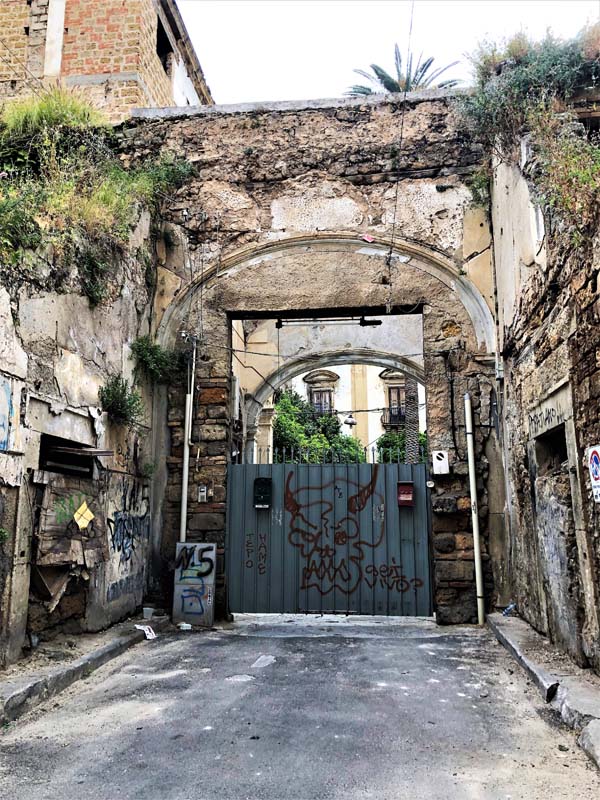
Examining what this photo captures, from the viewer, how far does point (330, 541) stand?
27.5 feet

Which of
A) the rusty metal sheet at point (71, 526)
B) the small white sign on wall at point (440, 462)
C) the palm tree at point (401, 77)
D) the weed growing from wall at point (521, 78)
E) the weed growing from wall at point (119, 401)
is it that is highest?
the palm tree at point (401, 77)

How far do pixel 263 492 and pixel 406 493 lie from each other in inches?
69.7

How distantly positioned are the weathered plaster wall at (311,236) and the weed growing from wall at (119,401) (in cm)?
121

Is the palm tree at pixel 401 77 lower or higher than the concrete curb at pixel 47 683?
higher

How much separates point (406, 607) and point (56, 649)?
4115 mm

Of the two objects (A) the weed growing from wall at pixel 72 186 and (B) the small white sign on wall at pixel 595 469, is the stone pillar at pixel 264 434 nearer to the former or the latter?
(A) the weed growing from wall at pixel 72 186

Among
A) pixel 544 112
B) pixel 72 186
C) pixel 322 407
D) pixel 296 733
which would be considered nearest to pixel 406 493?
pixel 544 112

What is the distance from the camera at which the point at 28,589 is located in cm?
564

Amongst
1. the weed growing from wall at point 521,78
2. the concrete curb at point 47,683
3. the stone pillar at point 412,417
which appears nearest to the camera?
the concrete curb at point 47,683

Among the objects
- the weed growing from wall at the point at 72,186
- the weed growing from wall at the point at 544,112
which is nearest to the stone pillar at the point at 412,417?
the weed growing from wall at the point at 544,112

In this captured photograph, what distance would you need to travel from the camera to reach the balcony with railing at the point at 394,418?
34.1 metres

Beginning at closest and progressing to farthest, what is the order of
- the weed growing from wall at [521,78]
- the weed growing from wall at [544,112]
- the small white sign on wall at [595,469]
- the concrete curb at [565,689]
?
the concrete curb at [565,689], the small white sign on wall at [595,469], the weed growing from wall at [544,112], the weed growing from wall at [521,78]

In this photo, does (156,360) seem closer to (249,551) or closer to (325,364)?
(249,551)

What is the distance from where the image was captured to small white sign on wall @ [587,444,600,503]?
4.64 metres
